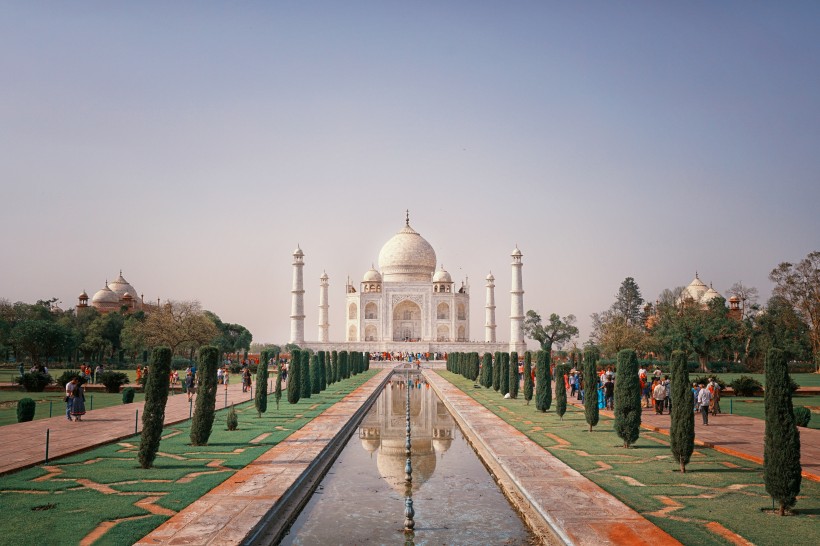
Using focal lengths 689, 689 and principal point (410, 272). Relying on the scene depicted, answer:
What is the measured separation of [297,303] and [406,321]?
12581 millimetres

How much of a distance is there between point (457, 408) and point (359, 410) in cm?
257

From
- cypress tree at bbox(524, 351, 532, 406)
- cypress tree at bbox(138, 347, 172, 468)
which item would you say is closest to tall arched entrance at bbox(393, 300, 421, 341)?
cypress tree at bbox(524, 351, 532, 406)

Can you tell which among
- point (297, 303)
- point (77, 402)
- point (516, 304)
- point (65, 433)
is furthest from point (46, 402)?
point (516, 304)

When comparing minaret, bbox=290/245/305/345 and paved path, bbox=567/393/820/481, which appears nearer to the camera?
paved path, bbox=567/393/820/481

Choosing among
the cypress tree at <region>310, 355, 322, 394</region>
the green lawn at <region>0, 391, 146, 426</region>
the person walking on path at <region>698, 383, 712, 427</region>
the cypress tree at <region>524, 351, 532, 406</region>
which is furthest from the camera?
the cypress tree at <region>310, 355, 322, 394</region>

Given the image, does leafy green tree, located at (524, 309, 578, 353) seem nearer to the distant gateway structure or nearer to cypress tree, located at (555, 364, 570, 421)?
the distant gateway structure

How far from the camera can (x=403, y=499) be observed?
8.53 meters

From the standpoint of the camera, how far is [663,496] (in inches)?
318

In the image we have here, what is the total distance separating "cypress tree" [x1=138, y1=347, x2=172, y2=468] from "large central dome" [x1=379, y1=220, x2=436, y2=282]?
166 feet

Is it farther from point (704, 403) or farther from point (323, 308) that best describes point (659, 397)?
point (323, 308)

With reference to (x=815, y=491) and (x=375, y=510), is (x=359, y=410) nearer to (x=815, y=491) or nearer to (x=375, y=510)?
(x=375, y=510)

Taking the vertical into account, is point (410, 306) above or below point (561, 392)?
above

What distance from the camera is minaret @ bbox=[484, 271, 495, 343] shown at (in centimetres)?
5747

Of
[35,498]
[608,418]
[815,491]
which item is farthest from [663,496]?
[608,418]
